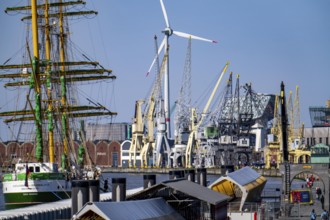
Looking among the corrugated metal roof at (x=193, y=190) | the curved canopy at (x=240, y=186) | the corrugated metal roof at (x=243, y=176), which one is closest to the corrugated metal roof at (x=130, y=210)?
the corrugated metal roof at (x=193, y=190)

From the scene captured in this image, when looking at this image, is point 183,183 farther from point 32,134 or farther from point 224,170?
point 32,134

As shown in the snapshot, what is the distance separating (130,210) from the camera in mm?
28656

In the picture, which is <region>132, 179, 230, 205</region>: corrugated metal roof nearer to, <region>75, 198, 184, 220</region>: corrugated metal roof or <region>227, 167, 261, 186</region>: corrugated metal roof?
<region>75, 198, 184, 220</region>: corrugated metal roof

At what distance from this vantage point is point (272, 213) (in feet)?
170

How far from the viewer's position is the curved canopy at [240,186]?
167ft

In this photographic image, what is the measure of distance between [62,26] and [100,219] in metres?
85.2

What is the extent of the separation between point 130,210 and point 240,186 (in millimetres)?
22972

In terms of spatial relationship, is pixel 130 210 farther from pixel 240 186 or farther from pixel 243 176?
pixel 243 176

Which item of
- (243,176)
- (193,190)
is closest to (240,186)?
(243,176)

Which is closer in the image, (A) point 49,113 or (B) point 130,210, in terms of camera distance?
(B) point 130,210

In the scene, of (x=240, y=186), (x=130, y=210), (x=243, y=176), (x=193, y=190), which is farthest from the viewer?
(x=243, y=176)

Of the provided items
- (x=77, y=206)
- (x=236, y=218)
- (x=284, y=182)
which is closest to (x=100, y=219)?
(x=77, y=206)

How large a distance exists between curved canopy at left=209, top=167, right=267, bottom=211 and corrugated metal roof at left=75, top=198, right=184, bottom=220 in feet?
57.3

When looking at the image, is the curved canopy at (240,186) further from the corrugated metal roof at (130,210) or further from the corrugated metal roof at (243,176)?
the corrugated metal roof at (130,210)
